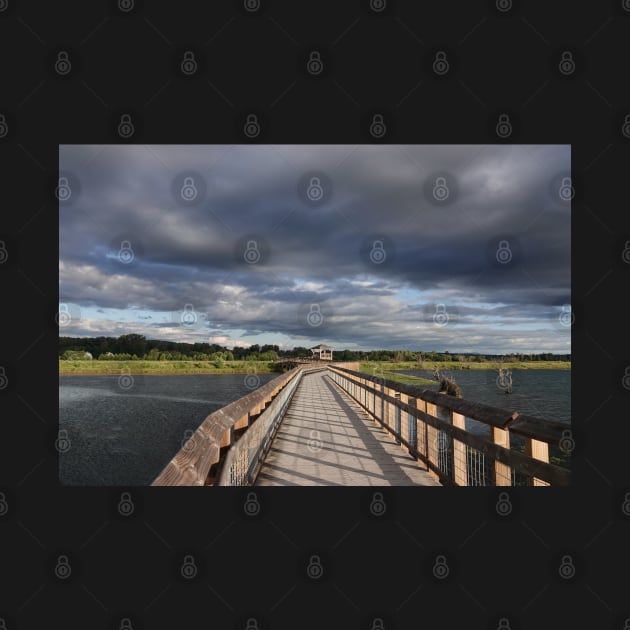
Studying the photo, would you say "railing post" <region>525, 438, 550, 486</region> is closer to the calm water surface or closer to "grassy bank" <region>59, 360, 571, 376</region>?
the calm water surface

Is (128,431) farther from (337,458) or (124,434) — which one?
(337,458)

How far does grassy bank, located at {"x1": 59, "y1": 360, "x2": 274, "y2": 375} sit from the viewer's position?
8288 centimetres

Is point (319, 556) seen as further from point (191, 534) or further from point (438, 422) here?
point (438, 422)

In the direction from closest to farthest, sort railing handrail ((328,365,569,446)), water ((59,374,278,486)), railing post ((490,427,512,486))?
railing handrail ((328,365,569,446)) → railing post ((490,427,512,486)) → water ((59,374,278,486))

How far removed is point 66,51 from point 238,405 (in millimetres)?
2995

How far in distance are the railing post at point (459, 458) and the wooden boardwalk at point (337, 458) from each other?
0.73 m

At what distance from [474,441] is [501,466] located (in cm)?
43

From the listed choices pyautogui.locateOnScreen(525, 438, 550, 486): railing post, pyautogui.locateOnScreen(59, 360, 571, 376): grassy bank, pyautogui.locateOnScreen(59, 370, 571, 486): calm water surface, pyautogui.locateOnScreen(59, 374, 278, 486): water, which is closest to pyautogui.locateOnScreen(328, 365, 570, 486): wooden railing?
pyautogui.locateOnScreen(525, 438, 550, 486): railing post

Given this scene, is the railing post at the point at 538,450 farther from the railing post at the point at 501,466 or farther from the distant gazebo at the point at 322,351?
the distant gazebo at the point at 322,351

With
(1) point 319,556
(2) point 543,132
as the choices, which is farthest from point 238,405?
(2) point 543,132

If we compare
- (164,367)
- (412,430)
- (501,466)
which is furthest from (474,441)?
(164,367)

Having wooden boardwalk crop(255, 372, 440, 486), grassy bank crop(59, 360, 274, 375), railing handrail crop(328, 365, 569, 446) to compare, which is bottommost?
grassy bank crop(59, 360, 274, 375)

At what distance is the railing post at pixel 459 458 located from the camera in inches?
166

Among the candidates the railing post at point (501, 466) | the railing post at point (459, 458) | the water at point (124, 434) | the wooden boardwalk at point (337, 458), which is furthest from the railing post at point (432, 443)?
the water at point (124, 434)
